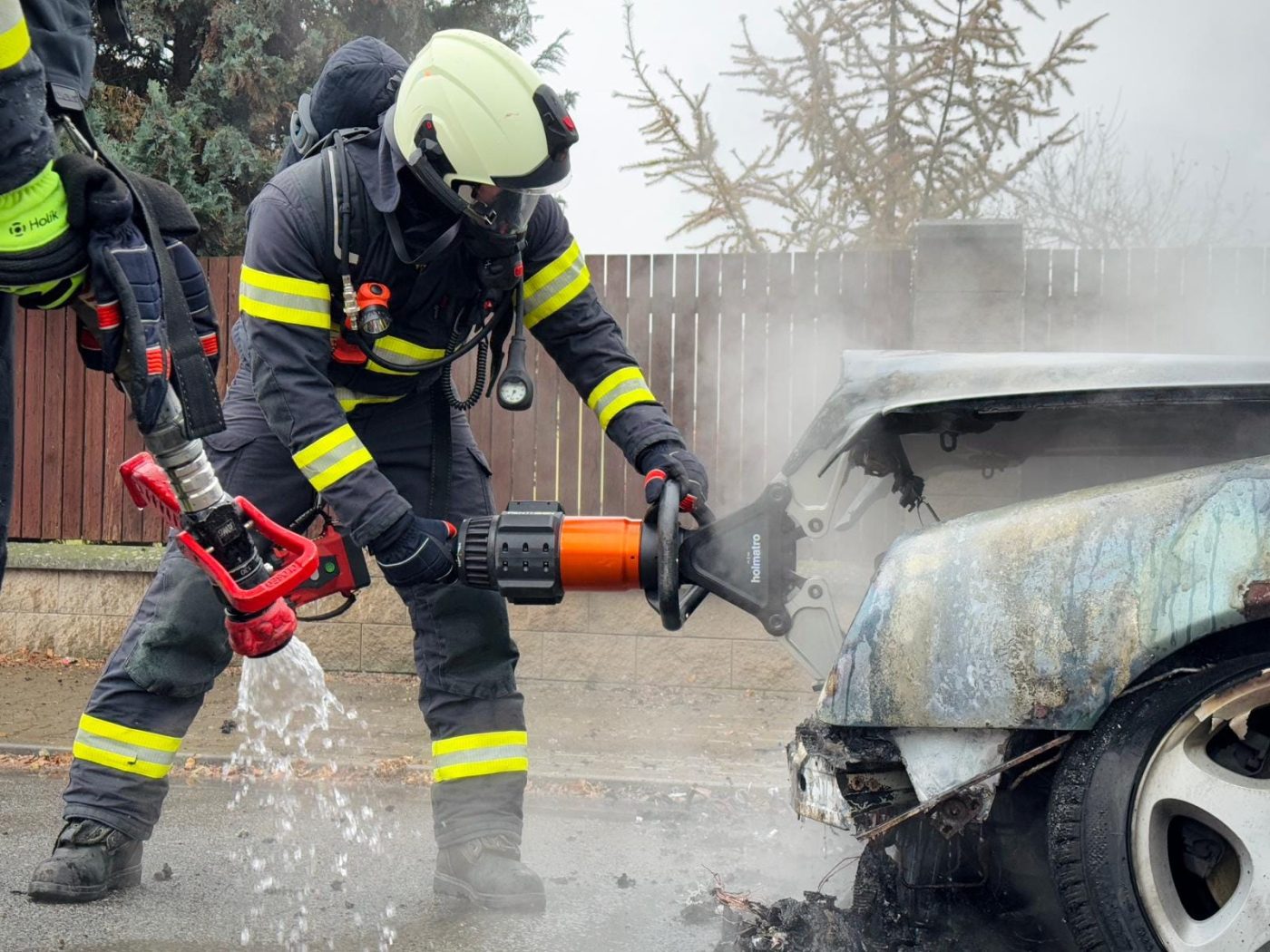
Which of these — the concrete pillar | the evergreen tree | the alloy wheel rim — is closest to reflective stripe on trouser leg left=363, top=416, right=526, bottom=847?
the alloy wheel rim

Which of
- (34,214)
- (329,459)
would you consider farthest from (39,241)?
(329,459)

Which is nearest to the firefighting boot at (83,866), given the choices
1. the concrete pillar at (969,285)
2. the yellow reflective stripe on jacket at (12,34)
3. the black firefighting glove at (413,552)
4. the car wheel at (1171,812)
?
the black firefighting glove at (413,552)

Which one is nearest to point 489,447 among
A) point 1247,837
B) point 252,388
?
point 252,388

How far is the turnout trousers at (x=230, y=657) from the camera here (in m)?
3.12

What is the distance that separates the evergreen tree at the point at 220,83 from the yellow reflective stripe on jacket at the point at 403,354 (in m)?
5.99

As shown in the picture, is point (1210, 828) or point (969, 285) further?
point (969, 285)

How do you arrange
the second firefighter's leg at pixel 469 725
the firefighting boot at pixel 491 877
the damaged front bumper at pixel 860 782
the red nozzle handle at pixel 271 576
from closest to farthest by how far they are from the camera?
the damaged front bumper at pixel 860 782 → the red nozzle handle at pixel 271 576 → the firefighting boot at pixel 491 877 → the second firefighter's leg at pixel 469 725

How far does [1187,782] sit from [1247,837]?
12 cm

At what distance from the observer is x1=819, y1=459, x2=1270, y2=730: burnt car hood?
200 cm

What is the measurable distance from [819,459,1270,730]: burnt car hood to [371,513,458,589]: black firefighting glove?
3.54 feet

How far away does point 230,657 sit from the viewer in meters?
3.28

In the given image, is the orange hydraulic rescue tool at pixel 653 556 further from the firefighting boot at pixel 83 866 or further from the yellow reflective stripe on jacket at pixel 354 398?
the firefighting boot at pixel 83 866

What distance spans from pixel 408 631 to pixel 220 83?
4.76 metres

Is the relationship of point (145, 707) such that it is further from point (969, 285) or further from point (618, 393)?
point (969, 285)
